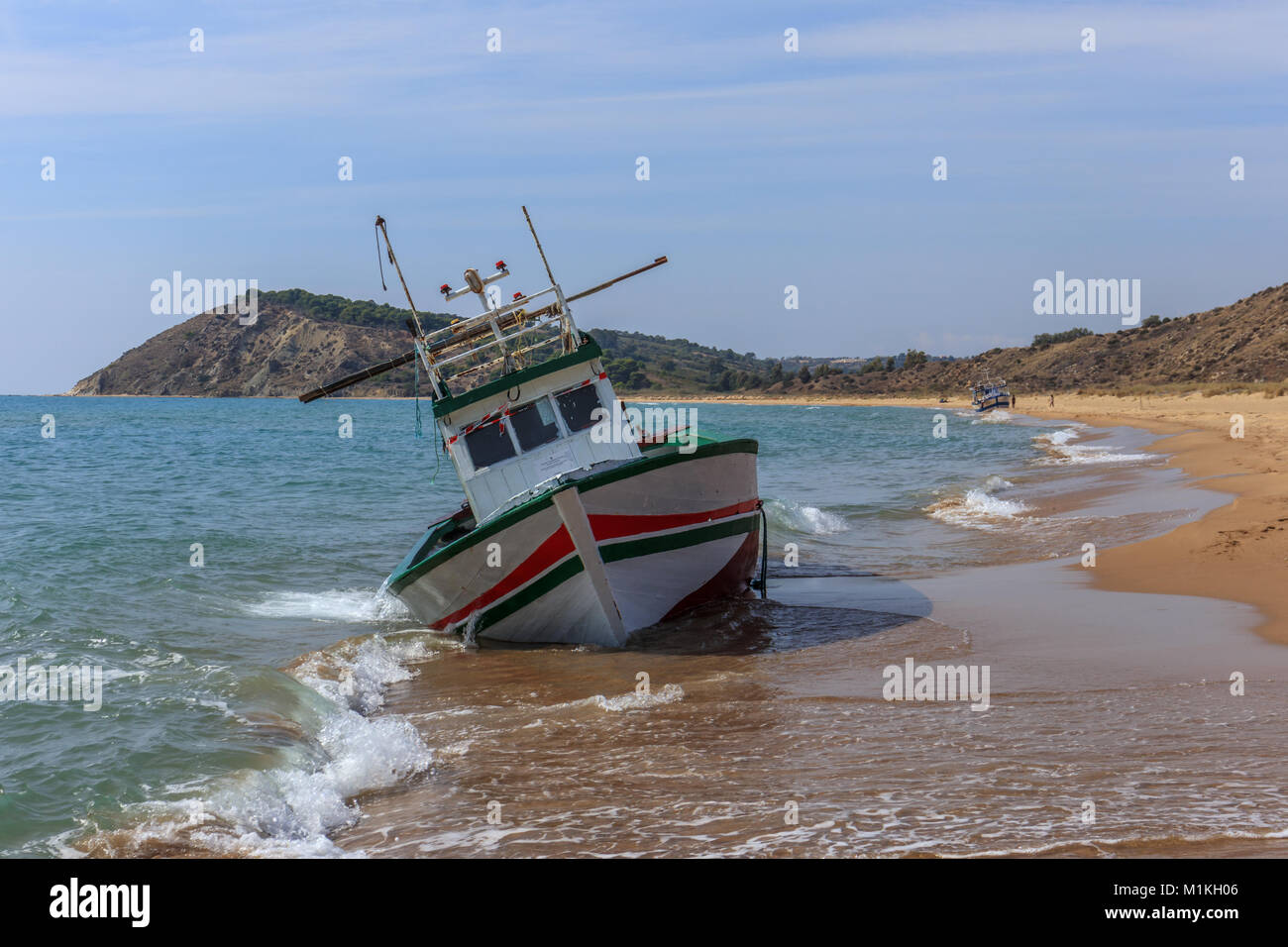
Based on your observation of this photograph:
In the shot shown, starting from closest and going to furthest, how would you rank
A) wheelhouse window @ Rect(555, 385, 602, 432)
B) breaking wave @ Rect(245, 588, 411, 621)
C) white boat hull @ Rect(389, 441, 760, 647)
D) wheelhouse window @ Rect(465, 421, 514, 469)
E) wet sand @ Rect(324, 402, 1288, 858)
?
wet sand @ Rect(324, 402, 1288, 858) < white boat hull @ Rect(389, 441, 760, 647) < wheelhouse window @ Rect(465, 421, 514, 469) < wheelhouse window @ Rect(555, 385, 602, 432) < breaking wave @ Rect(245, 588, 411, 621)

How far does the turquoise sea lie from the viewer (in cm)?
731

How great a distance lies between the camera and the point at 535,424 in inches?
514

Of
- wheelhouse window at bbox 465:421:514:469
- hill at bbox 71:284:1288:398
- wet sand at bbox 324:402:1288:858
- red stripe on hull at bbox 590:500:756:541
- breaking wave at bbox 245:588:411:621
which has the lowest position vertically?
breaking wave at bbox 245:588:411:621

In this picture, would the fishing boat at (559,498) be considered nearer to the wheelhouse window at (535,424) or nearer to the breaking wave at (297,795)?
the wheelhouse window at (535,424)

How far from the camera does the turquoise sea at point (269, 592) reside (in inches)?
288

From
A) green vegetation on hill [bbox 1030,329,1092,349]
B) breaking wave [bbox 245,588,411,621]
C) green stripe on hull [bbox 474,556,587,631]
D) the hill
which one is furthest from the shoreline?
green vegetation on hill [bbox 1030,329,1092,349]

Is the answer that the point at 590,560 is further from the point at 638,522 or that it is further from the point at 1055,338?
the point at 1055,338

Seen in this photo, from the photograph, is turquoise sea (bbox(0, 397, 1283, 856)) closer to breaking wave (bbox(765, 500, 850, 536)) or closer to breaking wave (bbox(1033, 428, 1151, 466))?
breaking wave (bbox(765, 500, 850, 536))

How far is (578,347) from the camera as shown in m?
13.2

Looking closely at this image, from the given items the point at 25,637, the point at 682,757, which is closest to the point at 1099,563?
the point at 682,757

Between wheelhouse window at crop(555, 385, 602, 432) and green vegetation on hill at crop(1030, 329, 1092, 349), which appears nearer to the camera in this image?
wheelhouse window at crop(555, 385, 602, 432)

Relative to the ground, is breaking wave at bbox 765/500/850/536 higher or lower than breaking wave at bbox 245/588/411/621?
higher

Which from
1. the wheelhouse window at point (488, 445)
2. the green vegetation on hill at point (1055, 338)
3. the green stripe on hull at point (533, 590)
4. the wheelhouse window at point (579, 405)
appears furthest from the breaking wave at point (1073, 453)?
the green vegetation on hill at point (1055, 338)

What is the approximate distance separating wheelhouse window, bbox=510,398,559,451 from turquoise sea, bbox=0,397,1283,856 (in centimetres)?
258
